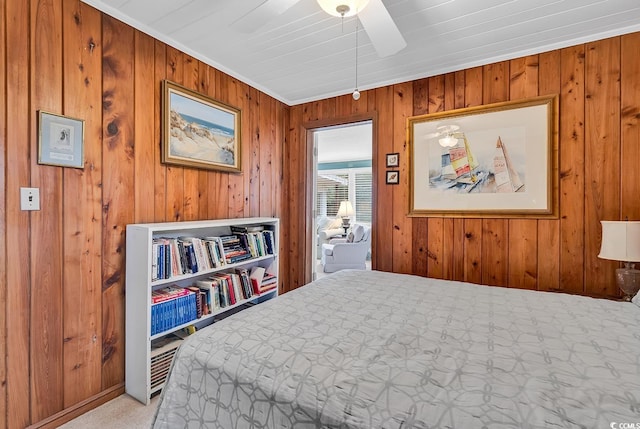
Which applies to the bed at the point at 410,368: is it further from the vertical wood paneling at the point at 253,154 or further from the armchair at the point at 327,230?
the armchair at the point at 327,230

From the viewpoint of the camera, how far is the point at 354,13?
1479mm

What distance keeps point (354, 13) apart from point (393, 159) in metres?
1.56

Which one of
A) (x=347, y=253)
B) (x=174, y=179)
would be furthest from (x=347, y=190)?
(x=174, y=179)

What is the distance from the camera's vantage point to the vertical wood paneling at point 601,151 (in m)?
2.04

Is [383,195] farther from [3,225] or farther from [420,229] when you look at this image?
[3,225]

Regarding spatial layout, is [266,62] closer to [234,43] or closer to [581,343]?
[234,43]

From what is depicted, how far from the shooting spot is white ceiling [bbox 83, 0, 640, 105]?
178 cm

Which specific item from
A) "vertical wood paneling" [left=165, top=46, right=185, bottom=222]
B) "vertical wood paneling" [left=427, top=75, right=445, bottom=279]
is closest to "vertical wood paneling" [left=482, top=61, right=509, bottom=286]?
"vertical wood paneling" [left=427, top=75, right=445, bottom=279]

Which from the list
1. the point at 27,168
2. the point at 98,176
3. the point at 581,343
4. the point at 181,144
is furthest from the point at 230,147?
the point at 581,343

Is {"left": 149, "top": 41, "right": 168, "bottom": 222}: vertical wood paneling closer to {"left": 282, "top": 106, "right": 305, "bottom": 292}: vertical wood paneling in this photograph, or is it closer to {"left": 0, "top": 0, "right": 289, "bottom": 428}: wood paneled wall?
{"left": 0, "top": 0, "right": 289, "bottom": 428}: wood paneled wall

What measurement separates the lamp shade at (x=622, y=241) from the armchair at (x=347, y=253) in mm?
3666

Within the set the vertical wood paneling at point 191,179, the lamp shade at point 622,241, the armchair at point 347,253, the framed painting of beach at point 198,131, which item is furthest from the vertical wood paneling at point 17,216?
the armchair at point 347,253

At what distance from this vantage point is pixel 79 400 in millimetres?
1729

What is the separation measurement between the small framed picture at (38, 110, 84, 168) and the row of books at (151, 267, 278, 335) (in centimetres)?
93
